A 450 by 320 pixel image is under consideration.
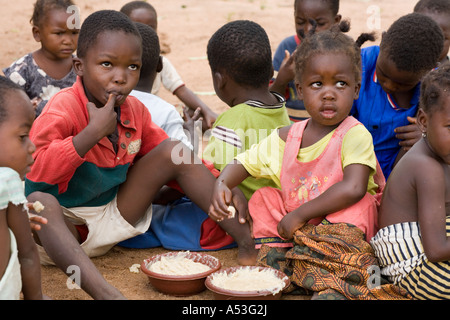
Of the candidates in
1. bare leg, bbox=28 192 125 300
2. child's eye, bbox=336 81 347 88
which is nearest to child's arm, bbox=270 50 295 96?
child's eye, bbox=336 81 347 88

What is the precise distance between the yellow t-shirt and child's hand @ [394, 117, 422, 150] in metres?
0.55

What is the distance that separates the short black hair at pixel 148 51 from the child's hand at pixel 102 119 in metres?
1.32

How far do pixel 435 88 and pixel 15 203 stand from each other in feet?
6.10

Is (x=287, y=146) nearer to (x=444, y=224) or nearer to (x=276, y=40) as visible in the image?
(x=444, y=224)

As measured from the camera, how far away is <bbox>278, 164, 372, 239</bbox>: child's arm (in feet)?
9.14

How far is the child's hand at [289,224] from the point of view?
2.90 m

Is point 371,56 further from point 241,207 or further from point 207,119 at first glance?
point 207,119

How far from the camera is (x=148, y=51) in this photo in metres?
4.19

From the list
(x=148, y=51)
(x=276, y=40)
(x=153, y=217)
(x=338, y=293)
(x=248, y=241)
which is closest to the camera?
(x=338, y=293)

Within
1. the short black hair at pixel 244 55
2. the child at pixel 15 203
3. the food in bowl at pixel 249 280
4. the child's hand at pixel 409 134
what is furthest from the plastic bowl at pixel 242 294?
the short black hair at pixel 244 55

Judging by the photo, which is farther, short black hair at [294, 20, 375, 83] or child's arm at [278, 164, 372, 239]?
short black hair at [294, 20, 375, 83]

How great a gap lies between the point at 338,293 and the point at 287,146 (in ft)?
2.69

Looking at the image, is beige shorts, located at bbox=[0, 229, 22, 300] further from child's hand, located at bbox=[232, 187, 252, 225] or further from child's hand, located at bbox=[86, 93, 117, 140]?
child's hand, located at bbox=[232, 187, 252, 225]

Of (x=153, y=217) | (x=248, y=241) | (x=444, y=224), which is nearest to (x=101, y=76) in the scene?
(x=153, y=217)
